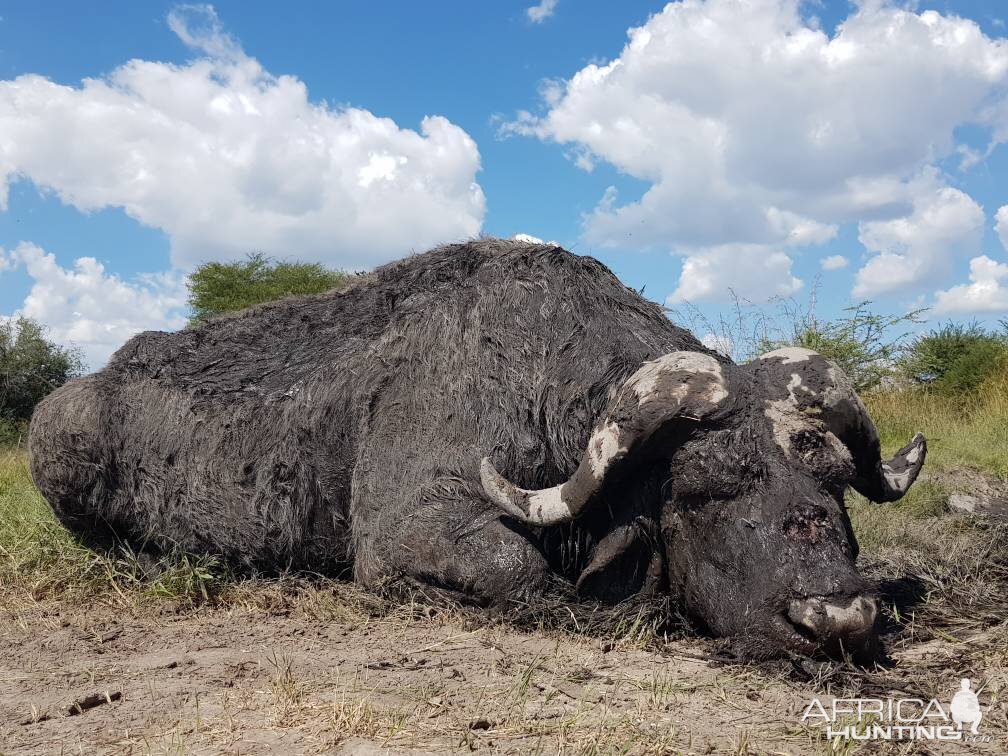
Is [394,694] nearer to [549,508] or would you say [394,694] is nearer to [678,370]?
[549,508]

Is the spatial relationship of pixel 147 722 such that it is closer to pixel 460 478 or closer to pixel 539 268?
pixel 460 478

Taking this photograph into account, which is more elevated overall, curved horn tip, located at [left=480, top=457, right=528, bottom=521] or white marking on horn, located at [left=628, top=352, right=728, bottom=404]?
white marking on horn, located at [left=628, top=352, right=728, bottom=404]

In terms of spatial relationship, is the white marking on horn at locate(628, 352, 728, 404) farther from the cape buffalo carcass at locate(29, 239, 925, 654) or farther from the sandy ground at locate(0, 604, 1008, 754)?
the sandy ground at locate(0, 604, 1008, 754)

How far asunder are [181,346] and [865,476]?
4.84 meters

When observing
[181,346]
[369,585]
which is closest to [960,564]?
[369,585]

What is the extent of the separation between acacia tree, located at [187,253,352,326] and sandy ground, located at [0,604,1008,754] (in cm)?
1721

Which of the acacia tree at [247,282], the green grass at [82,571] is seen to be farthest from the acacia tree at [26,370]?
the green grass at [82,571]

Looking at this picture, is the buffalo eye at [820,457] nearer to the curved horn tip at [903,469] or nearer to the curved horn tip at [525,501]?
the curved horn tip at [903,469]

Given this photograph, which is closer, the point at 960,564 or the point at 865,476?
the point at 865,476

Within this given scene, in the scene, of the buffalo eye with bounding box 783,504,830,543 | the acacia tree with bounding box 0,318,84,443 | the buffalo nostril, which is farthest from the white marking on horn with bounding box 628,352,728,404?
the acacia tree with bounding box 0,318,84,443

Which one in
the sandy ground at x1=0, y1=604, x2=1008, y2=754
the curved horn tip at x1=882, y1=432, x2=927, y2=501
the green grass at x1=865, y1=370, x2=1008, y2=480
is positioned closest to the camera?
the sandy ground at x1=0, y1=604, x2=1008, y2=754

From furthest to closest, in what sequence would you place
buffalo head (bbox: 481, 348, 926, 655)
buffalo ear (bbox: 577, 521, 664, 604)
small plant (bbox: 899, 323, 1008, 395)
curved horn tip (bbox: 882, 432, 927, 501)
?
1. small plant (bbox: 899, 323, 1008, 395)
2. curved horn tip (bbox: 882, 432, 927, 501)
3. buffalo ear (bbox: 577, 521, 664, 604)
4. buffalo head (bbox: 481, 348, 926, 655)

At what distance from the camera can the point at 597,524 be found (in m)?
4.65

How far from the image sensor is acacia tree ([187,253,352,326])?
2160cm
